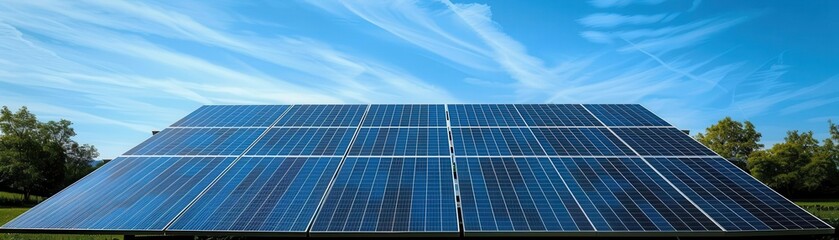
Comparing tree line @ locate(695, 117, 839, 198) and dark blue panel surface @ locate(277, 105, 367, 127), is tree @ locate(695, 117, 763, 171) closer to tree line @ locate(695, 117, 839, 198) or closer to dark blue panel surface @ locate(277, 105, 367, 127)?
tree line @ locate(695, 117, 839, 198)

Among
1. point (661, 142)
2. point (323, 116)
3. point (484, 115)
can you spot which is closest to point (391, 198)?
point (484, 115)

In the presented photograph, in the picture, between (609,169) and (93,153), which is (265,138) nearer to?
(609,169)

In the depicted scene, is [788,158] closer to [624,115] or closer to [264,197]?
[624,115]

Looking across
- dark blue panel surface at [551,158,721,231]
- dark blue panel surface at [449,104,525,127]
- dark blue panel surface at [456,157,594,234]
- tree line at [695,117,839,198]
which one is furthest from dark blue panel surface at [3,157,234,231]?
tree line at [695,117,839,198]

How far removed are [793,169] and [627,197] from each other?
47526 millimetres

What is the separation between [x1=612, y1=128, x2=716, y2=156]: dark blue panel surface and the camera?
21.1 meters

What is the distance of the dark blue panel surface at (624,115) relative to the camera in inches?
997

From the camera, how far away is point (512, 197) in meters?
16.8

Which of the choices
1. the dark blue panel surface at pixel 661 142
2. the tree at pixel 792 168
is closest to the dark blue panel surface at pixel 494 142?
the dark blue panel surface at pixel 661 142

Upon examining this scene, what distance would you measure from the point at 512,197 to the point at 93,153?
2714 inches

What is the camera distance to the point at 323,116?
2733 cm

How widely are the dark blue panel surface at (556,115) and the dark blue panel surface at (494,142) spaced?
2.13m

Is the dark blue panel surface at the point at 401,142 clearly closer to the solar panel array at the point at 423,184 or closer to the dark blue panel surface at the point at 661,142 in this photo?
the solar panel array at the point at 423,184

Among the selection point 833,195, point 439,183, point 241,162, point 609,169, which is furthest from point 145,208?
point 833,195
